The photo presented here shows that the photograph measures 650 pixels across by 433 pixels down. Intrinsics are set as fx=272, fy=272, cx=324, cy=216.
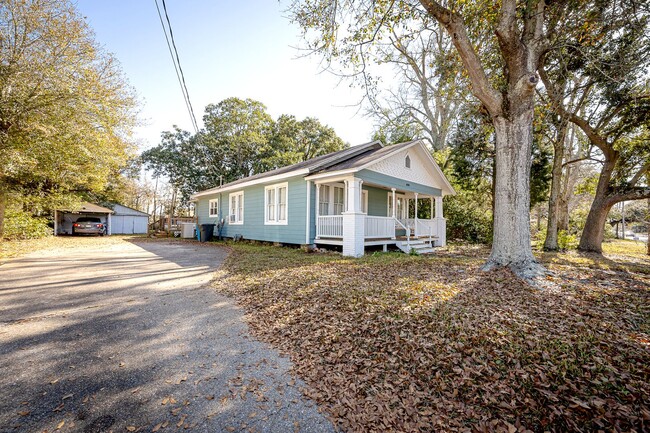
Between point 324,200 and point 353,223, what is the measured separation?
2658 millimetres

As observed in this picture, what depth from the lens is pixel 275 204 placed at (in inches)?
506

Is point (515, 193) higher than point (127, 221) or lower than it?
higher

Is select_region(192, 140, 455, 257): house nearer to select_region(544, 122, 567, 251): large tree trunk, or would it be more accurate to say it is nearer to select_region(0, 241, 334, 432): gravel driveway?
select_region(544, 122, 567, 251): large tree trunk

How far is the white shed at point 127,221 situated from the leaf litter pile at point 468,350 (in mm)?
26766

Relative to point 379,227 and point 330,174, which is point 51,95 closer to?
point 330,174

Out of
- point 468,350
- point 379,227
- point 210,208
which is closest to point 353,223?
point 379,227

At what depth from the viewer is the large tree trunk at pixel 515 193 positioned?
612 cm

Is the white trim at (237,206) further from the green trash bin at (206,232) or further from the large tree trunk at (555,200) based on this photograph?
the large tree trunk at (555,200)

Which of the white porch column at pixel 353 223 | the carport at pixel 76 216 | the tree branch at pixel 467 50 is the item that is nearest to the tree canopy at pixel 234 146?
the carport at pixel 76 216

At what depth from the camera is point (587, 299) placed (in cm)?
429

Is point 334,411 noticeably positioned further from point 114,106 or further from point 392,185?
point 114,106

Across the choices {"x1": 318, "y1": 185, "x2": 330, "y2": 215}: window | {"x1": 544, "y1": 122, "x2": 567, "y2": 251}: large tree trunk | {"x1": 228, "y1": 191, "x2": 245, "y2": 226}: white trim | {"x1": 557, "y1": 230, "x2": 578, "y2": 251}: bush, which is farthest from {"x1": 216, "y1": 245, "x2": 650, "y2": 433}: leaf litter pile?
{"x1": 228, "y1": 191, "x2": 245, "y2": 226}: white trim

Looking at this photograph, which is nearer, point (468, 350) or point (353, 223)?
point (468, 350)

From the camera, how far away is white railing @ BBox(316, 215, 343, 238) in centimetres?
1041
